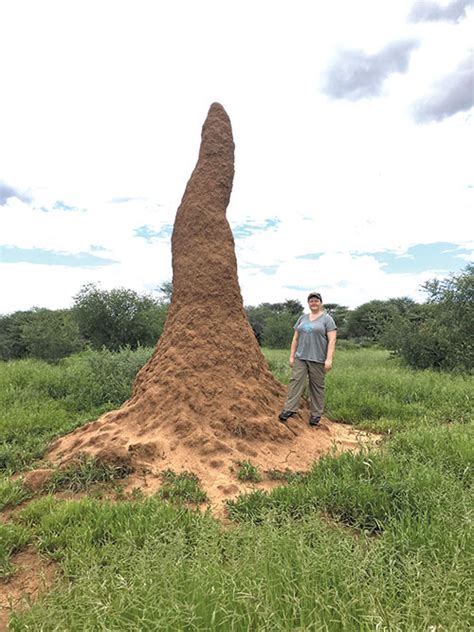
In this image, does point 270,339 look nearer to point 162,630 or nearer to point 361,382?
point 361,382

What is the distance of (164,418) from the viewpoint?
183 inches

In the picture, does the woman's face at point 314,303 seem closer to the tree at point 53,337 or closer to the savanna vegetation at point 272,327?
the savanna vegetation at point 272,327

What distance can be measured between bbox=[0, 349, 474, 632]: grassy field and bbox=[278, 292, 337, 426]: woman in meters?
0.92

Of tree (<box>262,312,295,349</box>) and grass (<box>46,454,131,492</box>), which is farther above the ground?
tree (<box>262,312,295,349</box>)

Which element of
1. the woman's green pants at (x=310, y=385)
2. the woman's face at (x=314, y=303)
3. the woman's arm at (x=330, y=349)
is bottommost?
the woman's green pants at (x=310, y=385)

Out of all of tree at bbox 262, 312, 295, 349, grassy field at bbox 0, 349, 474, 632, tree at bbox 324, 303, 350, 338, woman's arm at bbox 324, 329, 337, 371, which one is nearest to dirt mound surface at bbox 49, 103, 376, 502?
grassy field at bbox 0, 349, 474, 632

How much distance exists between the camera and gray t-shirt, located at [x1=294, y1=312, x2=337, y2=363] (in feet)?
17.0

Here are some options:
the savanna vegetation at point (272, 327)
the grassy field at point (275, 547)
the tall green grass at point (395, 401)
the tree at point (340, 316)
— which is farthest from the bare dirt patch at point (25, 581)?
the tree at point (340, 316)

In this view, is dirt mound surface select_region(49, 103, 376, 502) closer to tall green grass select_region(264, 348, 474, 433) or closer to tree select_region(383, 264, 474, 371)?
tall green grass select_region(264, 348, 474, 433)

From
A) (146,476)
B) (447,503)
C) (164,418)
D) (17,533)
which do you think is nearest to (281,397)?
(164,418)

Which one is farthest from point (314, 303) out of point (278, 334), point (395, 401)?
point (278, 334)

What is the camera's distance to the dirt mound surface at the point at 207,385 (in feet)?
14.0

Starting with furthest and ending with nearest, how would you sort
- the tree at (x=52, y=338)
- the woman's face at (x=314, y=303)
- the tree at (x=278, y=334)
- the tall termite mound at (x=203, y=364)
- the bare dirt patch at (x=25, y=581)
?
the tree at (x=278, y=334)
the tree at (x=52, y=338)
the woman's face at (x=314, y=303)
the tall termite mound at (x=203, y=364)
the bare dirt patch at (x=25, y=581)

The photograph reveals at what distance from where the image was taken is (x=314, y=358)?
5.18m
